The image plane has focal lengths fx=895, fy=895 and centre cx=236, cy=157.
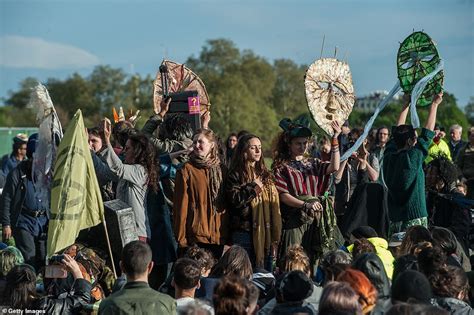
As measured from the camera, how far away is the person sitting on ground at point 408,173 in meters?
9.68

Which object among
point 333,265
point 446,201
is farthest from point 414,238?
point 446,201

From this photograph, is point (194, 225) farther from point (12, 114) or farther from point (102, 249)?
point (12, 114)

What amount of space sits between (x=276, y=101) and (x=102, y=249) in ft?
285

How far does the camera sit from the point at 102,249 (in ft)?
27.4

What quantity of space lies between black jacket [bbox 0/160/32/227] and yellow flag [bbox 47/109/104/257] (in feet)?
8.44

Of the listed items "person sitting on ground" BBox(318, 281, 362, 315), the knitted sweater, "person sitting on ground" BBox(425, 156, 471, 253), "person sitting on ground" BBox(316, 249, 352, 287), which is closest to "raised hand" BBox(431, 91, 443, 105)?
the knitted sweater

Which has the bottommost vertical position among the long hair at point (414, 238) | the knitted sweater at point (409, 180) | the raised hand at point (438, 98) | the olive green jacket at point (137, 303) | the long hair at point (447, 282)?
the olive green jacket at point (137, 303)

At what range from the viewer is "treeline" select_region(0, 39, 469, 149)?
7756 centimetres

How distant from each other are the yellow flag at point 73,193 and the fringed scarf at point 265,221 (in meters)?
1.54

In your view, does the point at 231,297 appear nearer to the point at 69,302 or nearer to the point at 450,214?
the point at 69,302

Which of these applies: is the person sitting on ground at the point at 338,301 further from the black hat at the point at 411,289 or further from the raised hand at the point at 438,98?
the raised hand at the point at 438,98

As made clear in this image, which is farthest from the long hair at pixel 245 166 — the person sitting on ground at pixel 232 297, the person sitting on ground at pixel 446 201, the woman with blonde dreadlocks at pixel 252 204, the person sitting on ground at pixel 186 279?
the person sitting on ground at pixel 232 297

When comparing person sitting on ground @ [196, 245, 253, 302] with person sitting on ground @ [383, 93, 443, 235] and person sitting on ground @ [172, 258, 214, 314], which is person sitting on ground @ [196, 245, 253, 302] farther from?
person sitting on ground @ [383, 93, 443, 235]

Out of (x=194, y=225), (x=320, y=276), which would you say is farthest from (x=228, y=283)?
(x=194, y=225)
